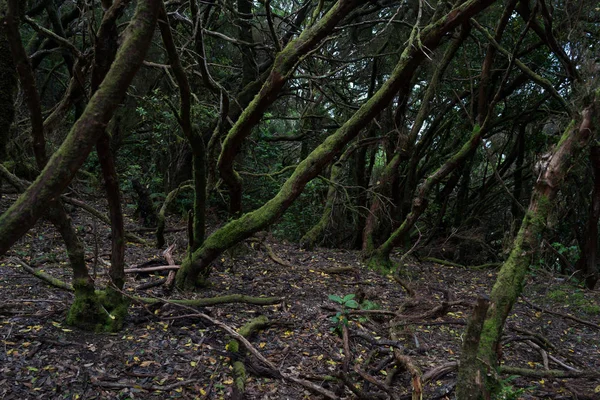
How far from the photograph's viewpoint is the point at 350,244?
9.42m

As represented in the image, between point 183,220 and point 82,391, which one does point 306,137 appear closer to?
point 183,220

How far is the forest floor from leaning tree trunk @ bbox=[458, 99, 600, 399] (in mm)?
333

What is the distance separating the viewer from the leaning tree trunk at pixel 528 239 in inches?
118

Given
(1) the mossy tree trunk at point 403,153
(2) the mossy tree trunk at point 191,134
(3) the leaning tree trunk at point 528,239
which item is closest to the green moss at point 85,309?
(2) the mossy tree trunk at point 191,134

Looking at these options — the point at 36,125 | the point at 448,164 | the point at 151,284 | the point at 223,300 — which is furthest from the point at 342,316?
the point at 448,164

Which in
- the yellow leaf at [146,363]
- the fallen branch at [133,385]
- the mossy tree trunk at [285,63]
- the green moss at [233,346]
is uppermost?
the mossy tree trunk at [285,63]

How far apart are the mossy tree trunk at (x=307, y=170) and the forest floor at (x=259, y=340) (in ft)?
1.11

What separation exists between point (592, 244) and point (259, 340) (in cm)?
577

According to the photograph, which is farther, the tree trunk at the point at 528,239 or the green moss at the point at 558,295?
the green moss at the point at 558,295

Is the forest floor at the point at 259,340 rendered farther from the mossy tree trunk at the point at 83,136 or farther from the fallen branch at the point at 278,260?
the mossy tree trunk at the point at 83,136

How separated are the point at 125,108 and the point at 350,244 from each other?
17.7ft

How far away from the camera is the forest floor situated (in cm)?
293

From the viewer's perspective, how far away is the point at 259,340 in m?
3.76

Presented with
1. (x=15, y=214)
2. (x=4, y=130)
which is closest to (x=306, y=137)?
(x=4, y=130)
